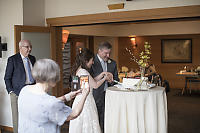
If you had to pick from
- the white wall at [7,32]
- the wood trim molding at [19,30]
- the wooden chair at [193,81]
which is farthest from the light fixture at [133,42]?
the white wall at [7,32]

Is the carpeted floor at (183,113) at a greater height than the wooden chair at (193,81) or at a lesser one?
lesser

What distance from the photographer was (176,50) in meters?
11.7

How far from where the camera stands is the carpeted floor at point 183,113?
5.41 meters

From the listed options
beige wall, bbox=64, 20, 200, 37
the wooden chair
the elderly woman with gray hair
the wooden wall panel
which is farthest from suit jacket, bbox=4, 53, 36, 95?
the wooden wall panel

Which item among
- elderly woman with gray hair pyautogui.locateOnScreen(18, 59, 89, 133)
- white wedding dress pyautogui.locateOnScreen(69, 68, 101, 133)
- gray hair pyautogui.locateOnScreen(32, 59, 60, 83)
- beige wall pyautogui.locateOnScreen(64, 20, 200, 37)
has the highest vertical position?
beige wall pyautogui.locateOnScreen(64, 20, 200, 37)

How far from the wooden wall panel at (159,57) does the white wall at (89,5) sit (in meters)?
7.09

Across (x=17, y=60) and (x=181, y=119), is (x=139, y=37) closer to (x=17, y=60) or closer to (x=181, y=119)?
(x=181, y=119)

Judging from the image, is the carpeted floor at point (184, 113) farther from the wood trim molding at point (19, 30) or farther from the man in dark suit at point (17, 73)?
the wood trim molding at point (19, 30)

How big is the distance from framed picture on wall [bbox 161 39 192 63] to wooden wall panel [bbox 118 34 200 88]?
0.46 feet

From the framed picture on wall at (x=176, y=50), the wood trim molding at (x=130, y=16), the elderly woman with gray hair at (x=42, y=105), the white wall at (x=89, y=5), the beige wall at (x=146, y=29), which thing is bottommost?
the elderly woman with gray hair at (x=42, y=105)

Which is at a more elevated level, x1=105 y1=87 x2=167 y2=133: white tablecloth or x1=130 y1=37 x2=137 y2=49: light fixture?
x1=130 y1=37 x2=137 y2=49: light fixture

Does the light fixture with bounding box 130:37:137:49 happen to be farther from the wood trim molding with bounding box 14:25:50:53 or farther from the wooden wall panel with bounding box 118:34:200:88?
the wood trim molding with bounding box 14:25:50:53

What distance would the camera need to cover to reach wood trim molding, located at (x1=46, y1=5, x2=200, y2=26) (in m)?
4.34

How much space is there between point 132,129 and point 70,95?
129 cm
